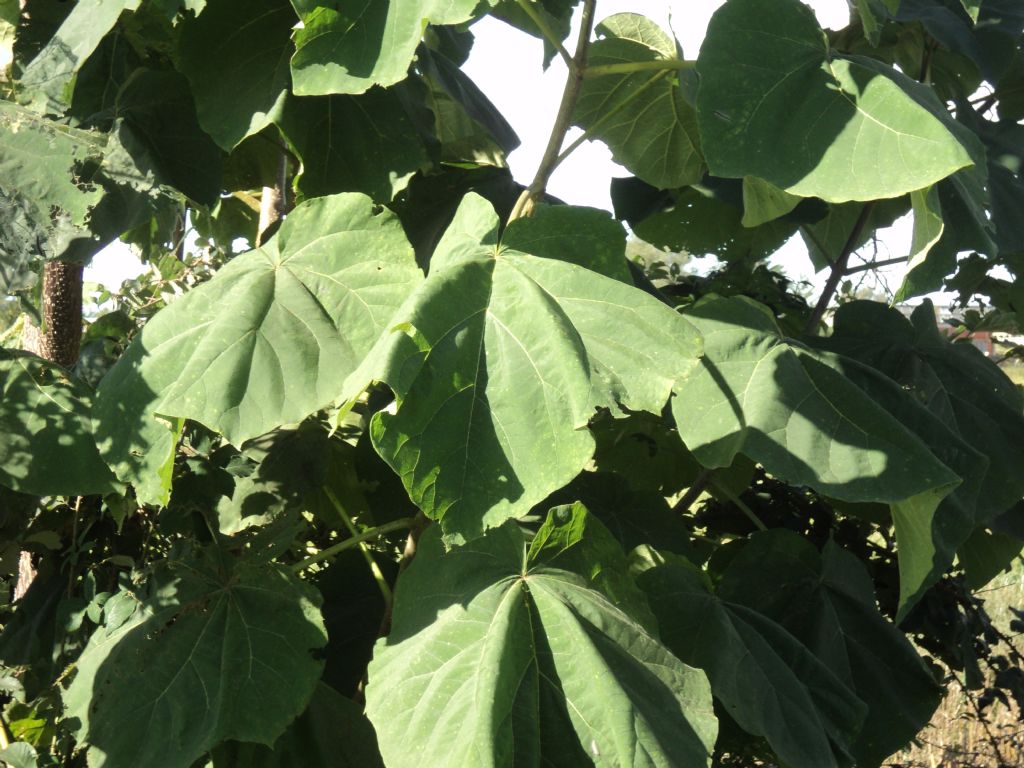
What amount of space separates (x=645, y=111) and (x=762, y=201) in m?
0.56

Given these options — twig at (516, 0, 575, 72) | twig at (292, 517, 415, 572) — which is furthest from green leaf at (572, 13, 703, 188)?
twig at (292, 517, 415, 572)

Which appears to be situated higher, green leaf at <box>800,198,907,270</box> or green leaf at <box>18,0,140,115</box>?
green leaf at <box>18,0,140,115</box>

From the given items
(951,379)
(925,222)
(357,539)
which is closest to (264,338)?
(357,539)

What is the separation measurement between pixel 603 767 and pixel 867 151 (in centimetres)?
89

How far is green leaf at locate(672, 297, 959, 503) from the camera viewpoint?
1.66 m

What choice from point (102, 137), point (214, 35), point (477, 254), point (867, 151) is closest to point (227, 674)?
point (477, 254)

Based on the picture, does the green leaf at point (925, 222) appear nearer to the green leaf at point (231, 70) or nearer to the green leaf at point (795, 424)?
the green leaf at point (795, 424)

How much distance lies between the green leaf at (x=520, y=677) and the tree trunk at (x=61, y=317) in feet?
3.27

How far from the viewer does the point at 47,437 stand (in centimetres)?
164

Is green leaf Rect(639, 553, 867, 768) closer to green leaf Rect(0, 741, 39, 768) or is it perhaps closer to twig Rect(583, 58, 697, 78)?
twig Rect(583, 58, 697, 78)

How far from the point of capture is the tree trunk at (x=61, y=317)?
6.93 ft

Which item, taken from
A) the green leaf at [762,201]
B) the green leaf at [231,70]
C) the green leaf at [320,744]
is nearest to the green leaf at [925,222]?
the green leaf at [762,201]

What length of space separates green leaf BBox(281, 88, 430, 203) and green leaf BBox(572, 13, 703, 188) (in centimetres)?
60

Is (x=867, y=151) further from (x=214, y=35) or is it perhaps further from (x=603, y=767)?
(x=214, y=35)
